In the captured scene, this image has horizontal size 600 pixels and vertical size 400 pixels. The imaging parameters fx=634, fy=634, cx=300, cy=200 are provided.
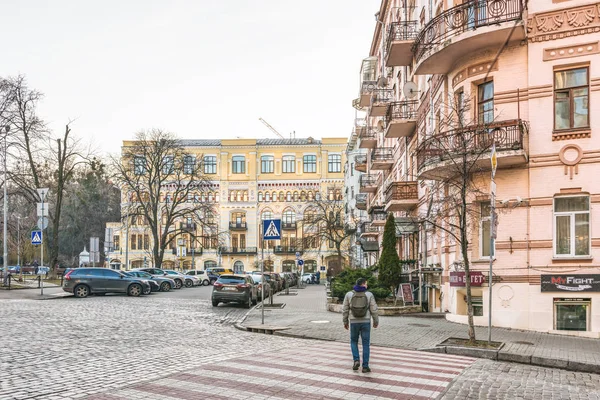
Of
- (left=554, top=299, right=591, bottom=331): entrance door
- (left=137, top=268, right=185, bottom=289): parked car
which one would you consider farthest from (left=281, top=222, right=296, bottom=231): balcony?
(left=554, top=299, right=591, bottom=331): entrance door

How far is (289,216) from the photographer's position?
292 ft

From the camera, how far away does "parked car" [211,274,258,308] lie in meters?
28.1

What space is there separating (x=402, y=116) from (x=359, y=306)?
1915 centimetres

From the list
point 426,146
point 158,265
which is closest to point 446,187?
point 426,146

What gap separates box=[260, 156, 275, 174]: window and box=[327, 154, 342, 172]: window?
802 cm

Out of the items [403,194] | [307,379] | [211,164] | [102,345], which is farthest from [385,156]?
[211,164]

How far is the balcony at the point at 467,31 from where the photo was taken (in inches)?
706

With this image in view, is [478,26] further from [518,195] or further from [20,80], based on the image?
[20,80]

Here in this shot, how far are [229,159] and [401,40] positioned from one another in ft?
208

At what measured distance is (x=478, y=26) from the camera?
18.2 m

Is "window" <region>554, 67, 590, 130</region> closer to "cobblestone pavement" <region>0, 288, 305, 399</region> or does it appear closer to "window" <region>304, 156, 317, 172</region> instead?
"cobblestone pavement" <region>0, 288, 305, 399</region>

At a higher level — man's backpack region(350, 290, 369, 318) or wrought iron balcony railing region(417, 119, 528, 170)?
wrought iron balcony railing region(417, 119, 528, 170)

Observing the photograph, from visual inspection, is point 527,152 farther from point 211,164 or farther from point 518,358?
point 211,164

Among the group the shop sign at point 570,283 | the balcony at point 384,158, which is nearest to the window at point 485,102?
the shop sign at point 570,283
